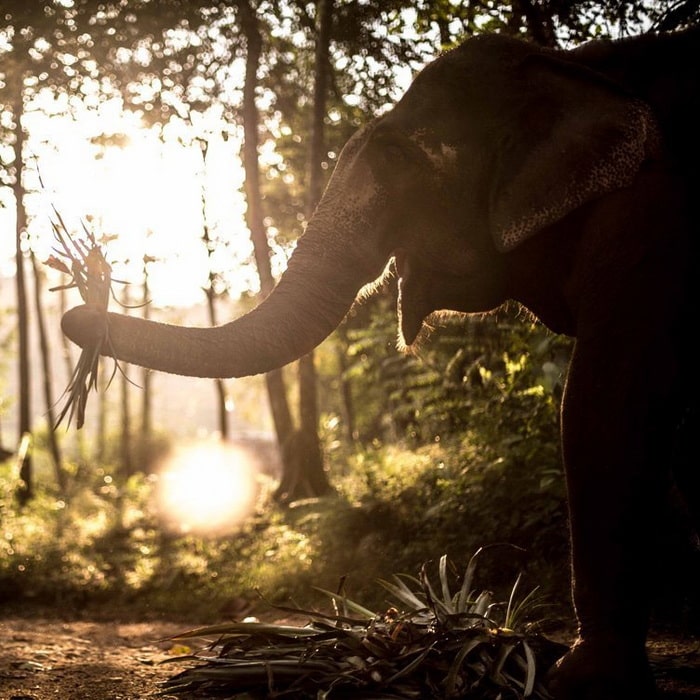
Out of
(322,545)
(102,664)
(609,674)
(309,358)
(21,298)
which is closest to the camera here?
(609,674)

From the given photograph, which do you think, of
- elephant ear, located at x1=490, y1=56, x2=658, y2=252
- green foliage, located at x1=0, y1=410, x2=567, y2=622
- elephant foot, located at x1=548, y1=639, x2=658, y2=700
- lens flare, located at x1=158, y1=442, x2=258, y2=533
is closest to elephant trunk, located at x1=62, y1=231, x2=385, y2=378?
elephant ear, located at x1=490, y1=56, x2=658, y2=252

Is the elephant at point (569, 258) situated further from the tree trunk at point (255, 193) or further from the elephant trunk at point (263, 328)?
the tree trunk at point (255, 193)

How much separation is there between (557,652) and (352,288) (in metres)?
1.80

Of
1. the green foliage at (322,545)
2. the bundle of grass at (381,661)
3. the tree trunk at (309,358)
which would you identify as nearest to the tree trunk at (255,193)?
the tree trunk at (309,358)

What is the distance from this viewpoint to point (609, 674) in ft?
9.31

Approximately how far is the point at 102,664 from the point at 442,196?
11.3 ft

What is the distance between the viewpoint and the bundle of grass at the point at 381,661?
3209 mm

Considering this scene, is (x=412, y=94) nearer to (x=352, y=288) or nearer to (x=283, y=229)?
(x=352, y=288)

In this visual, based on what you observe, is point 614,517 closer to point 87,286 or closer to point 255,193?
point 87,286

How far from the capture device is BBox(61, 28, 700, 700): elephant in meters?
2.90

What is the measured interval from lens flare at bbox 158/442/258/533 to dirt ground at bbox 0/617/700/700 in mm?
5116

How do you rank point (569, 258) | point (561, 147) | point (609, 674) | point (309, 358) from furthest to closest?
point (309, 358)
point (569, 258)
point (561, 147)
point (609, 674)

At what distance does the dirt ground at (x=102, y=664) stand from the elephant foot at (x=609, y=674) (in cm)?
43

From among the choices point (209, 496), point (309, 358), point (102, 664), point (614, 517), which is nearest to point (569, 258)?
point (614, 517)
